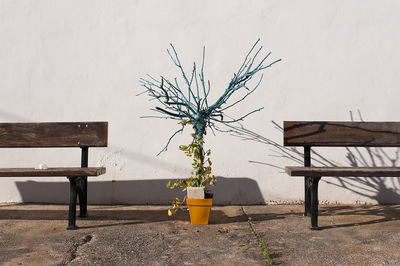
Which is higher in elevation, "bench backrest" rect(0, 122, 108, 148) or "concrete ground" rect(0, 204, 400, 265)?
"bench backrest" rect(0, 122, 108, 148)

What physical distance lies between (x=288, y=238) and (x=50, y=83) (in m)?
3.07

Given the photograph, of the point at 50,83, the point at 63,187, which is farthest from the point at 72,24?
the point at 63,187

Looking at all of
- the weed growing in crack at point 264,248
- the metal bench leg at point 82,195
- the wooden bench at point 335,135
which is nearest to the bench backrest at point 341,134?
the wooden bench at point 335,135

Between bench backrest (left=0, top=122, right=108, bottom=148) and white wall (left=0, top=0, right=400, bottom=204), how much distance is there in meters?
0.71

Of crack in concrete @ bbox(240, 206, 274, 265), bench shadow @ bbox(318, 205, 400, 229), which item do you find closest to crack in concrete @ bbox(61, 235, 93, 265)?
crack in concrete @ bbox(240, 206, 274, 265)

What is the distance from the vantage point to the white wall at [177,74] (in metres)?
4.50

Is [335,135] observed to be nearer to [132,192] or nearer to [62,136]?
[132,192]

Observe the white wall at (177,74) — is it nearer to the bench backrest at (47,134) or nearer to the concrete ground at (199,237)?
the concrete ground at (199,237)

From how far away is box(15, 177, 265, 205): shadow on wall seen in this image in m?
4.53

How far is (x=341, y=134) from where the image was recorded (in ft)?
12.7

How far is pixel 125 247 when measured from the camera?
2.87 meters

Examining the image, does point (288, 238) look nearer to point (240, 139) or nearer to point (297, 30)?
point (240, 139)

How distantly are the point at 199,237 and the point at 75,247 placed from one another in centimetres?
90

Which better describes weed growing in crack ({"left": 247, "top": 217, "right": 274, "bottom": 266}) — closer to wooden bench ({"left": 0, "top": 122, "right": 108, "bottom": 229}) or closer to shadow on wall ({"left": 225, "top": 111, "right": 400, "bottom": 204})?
shadow on wall ({"left": 225, "top": 111, "right": 400, "bottom": 204})
